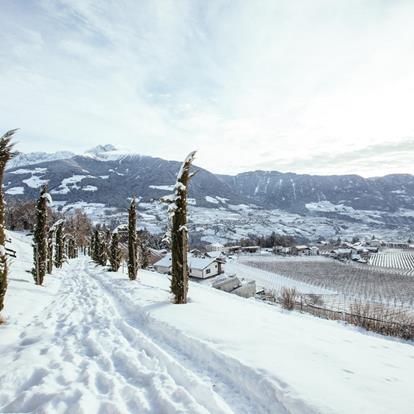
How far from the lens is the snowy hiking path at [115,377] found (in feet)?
12.4

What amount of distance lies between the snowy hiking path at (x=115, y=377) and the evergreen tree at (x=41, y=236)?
1157 cm

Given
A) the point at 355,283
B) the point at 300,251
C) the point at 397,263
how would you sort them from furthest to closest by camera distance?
the point at 300,251 → the point at 397,263 → the point at 355,283

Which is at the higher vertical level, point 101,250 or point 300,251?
point 101,250

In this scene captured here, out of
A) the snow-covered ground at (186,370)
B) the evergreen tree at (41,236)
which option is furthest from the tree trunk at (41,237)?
the snow-covered ground at (186,370)

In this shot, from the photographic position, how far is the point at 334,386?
4.18 meters

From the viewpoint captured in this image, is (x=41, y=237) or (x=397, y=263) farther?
(x=397, y=263)

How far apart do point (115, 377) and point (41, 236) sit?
17539 millimetres

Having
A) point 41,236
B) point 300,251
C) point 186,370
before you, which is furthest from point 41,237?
point 300,251

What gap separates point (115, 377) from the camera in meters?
4.61

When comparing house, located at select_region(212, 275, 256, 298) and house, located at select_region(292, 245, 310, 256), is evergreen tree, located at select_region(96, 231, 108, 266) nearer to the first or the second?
house, located at select_region(212, 275, 256, 298)

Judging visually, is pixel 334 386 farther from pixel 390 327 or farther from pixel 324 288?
pixel 324 288

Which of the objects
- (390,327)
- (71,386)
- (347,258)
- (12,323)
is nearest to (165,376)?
(71,386)

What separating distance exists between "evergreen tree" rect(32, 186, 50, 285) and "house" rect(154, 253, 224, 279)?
34.9 metres

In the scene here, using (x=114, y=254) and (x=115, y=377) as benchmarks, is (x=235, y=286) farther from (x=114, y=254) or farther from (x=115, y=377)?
(x=115, y=377)
